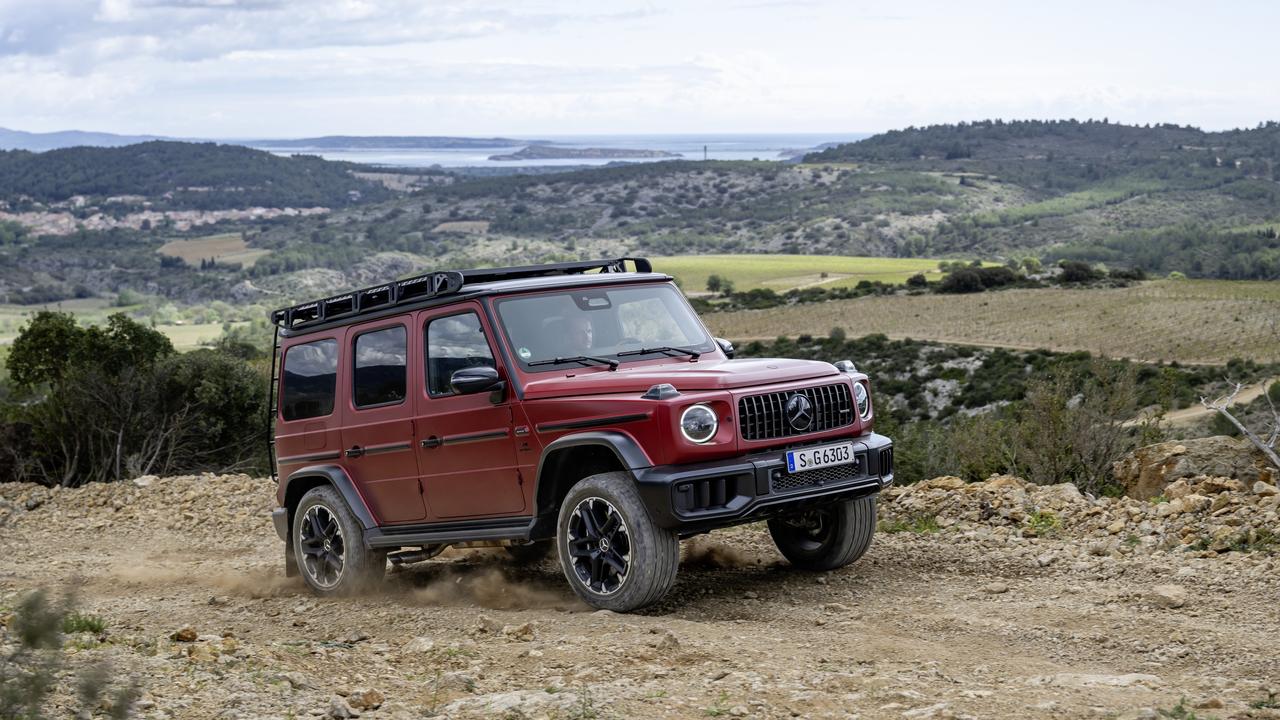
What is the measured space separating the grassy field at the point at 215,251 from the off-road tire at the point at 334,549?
543ft

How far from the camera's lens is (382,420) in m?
8.82

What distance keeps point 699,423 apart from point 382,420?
2.66 meters

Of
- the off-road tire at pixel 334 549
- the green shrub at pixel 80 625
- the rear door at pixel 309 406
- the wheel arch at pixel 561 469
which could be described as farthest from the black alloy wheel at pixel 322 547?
the wheel arch at pixel 561 469

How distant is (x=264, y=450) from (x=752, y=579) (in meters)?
17.6

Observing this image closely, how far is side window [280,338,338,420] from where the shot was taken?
9336mm

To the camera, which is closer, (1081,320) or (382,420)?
(382,420)

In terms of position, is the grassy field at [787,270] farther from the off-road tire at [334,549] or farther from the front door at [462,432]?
the front door at [462,432]

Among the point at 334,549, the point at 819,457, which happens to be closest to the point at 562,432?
the point at 819,457

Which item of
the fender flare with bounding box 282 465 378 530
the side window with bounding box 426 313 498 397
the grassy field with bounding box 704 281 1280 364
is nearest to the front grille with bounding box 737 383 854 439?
the side window with bounding box 426 313 498 397

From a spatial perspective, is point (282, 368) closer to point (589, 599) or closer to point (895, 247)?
point (589, 599)

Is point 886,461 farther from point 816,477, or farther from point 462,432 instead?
point 462,432

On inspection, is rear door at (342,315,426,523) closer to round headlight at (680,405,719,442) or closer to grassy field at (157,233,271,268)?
round headlight at (680,405,719,442)

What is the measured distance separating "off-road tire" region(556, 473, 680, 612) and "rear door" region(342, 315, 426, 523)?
→ 1.46 meters

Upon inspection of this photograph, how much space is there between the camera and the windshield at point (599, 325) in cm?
802
